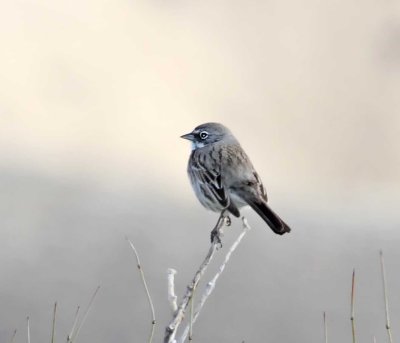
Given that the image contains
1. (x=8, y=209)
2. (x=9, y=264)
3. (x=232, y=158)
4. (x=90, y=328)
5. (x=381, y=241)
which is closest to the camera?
(x=232, y=158)

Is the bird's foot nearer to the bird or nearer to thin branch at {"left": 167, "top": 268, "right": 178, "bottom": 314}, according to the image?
the bird

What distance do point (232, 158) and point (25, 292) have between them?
14.8 ft

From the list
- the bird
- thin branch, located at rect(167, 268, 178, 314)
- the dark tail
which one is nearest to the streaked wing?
the bird

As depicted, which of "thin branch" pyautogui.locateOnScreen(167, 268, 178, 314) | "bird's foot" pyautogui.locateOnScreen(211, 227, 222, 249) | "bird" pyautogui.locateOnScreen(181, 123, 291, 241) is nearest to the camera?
"thin branch" pyautogui.locateOnScreen(167, 268, 178, 314)

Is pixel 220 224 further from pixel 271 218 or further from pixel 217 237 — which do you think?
pixel 217 237

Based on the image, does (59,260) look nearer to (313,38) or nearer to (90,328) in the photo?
(90,328)

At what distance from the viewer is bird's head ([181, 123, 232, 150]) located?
732 cm

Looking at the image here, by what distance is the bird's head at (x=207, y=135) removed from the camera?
7.32 meters

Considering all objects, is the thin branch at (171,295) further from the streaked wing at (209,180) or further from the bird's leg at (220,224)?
the streaked wing at (209,180)

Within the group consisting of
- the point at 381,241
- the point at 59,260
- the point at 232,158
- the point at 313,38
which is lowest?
the point at 232,158

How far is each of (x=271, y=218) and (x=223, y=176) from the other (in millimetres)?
671

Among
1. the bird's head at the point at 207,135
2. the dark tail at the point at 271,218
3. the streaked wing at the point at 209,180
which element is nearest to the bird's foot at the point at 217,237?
the dark tail at the point at 271,218

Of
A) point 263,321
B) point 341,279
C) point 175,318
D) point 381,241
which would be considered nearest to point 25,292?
point 263,321

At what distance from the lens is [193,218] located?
14.2 meters
